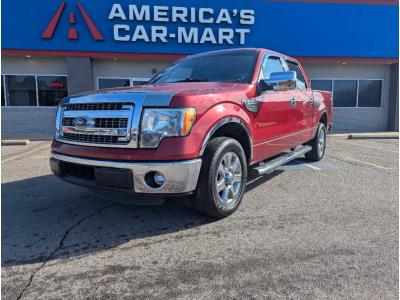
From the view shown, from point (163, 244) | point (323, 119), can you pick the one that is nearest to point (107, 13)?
point (323, 119)

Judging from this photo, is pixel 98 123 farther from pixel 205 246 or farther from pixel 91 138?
pixel 205 246

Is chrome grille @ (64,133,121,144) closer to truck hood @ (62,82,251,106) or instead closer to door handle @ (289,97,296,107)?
truck hood @ (62,82,251,106)


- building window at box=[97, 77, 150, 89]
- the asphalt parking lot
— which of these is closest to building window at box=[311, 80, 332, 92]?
building window at box=[97, 77, 150, 89]

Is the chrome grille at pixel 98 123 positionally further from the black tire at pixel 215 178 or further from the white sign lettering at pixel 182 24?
the white sign lettering at pixel 182 24

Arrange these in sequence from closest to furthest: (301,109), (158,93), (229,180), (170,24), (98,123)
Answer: (158,93), (98,123), (229,180), (301,109), (170,24)

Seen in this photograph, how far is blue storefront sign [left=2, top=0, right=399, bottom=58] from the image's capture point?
1316 centimetres

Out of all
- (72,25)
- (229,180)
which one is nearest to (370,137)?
(229,180)

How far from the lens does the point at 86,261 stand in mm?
2799

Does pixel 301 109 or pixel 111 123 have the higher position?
pixel 301 109

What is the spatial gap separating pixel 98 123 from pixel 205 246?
5.29 ft

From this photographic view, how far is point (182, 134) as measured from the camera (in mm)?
3100

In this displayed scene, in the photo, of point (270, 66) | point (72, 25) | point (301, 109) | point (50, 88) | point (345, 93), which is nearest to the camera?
point (270, 66)

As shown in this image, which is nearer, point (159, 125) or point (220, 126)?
point (159, 125)

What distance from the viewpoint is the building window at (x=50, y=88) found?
46.4ft
